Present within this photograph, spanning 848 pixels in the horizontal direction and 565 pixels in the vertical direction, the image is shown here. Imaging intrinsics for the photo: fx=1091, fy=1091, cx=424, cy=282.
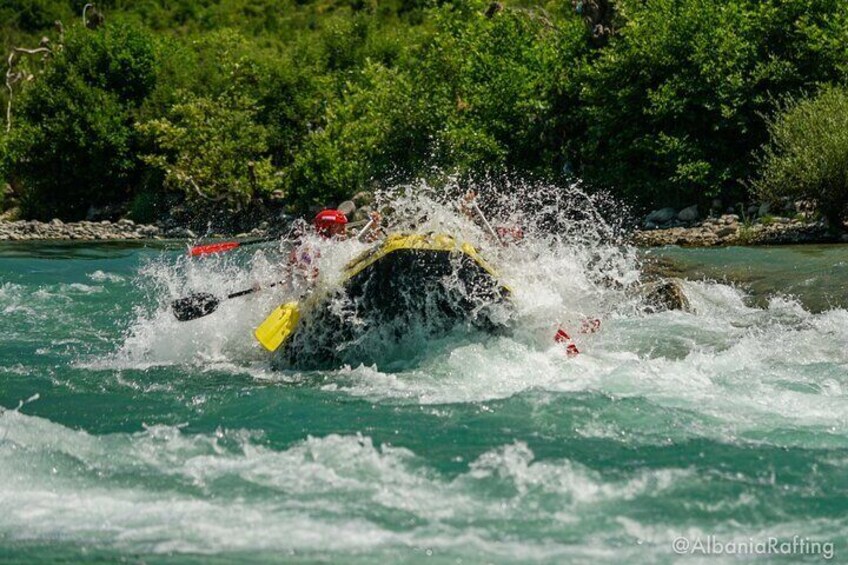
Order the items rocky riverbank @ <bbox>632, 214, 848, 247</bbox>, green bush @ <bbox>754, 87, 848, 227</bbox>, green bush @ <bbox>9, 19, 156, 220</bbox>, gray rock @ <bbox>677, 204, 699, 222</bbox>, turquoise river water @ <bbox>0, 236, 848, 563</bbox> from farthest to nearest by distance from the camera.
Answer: green bush @ <bbox>9, 19, 156, 220</bbox>
gray rock @ <bbox>677, 204, 699, 222</bbox>
rocky riverbank @ <bbox>632, 214, 848, 247</bbox>
green bush @ <bbox>754, 87, 848, 227</bbox>
turquoise river water @ <bbox>0, 236, 848, 563</bbox>

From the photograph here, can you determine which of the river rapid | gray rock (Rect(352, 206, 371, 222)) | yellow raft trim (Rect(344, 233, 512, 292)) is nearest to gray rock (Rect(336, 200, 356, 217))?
gray rock (Rect(352, 206, 371, 222))

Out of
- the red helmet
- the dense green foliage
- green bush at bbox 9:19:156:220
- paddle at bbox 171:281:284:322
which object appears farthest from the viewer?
green bush at bbox 9:19:156:220

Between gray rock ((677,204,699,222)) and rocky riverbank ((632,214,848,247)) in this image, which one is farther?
gray rock ((677,204,699,222))

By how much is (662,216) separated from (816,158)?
524 centimetres

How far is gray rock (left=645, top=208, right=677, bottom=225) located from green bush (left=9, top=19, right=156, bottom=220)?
18.9m

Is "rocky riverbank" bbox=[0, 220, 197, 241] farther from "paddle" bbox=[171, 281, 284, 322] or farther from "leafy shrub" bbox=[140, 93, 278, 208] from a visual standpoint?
"paddle" bbox=[171, 281, 284, 322]

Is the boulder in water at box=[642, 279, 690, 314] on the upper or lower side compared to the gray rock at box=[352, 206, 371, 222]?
upper

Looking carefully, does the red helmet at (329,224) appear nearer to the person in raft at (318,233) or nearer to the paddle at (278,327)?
the person in raft at (318,233)

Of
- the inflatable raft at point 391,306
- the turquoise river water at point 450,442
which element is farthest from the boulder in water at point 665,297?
the inflatable raft at point 391,306

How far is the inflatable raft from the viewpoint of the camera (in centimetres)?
1045

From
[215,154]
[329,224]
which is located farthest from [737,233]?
[215,154]

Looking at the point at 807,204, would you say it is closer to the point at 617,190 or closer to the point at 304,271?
the point at 617,190

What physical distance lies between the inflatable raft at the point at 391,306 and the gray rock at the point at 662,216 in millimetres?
14129

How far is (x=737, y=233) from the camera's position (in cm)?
2103
